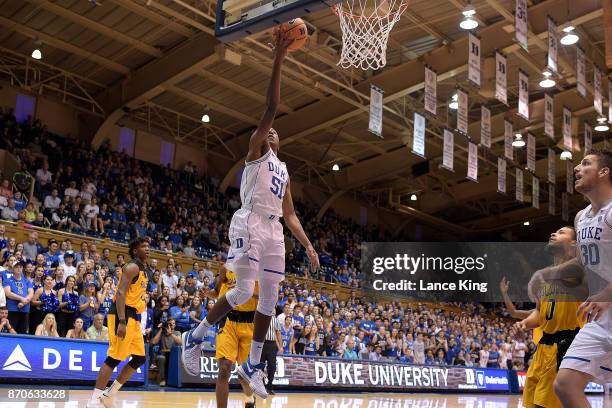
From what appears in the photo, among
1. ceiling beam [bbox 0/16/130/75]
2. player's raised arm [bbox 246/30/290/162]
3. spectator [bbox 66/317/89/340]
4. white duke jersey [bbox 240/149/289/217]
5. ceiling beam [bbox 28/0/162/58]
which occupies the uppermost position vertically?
ceiling beam [bbox 28/0/162/58]

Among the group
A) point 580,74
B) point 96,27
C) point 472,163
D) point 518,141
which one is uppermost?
point 96,27

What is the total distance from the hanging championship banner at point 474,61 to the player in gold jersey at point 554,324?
11684mm

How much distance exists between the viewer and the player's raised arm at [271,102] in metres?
5.48

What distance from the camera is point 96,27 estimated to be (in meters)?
20.5

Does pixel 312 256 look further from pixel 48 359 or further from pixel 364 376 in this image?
pixel 364 376

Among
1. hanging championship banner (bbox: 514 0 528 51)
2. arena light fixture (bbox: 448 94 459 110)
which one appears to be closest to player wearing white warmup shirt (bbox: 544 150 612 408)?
hanging championship banner (bbox: 514 0 528 51)

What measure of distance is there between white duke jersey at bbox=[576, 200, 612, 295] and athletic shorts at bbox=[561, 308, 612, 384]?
0.34m

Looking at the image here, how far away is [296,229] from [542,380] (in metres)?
2.50

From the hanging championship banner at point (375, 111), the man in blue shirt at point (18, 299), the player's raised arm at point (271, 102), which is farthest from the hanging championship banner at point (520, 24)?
the player's raised arm at point (271, 102)

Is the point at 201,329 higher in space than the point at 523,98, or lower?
lower

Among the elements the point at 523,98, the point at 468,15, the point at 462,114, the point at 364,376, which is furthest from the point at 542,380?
A: the point at 462,114

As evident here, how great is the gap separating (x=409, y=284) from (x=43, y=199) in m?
16.1

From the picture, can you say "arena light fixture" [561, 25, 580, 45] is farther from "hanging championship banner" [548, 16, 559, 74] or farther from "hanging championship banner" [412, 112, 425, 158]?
"hanging championship banner" [412, 112, 425, 158]

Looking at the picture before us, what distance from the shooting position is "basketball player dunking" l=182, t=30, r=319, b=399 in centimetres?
552
